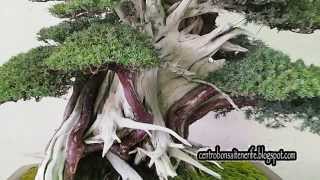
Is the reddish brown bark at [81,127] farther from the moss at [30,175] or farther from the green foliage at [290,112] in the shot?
the green foliage at [290,112]

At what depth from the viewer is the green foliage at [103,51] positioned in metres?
1.41

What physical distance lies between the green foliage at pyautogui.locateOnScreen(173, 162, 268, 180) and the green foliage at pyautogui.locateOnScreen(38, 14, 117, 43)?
0.56 metres

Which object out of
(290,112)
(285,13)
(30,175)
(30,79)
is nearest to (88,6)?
(30,79)

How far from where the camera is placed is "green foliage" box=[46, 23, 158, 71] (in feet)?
4.63

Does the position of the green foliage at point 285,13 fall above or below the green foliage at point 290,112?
above

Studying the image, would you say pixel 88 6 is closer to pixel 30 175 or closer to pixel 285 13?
pixel 285 13

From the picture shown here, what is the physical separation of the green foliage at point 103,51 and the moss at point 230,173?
0.55 meters

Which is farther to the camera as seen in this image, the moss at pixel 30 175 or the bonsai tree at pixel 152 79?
the moss at pixel 30 175

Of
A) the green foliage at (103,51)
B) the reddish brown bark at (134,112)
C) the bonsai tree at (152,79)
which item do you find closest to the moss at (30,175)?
the bonsai tree at (152,79)

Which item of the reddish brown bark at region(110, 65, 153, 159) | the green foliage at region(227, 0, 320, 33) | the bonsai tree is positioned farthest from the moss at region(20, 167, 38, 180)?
the green foliage at region(227, 0, 320, 33)

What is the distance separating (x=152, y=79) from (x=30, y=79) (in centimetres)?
39

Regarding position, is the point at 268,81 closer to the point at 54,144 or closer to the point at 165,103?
the point at 165,103

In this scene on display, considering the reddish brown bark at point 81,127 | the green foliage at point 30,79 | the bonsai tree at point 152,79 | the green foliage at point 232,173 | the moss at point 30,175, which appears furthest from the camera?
the moss at point 30,175

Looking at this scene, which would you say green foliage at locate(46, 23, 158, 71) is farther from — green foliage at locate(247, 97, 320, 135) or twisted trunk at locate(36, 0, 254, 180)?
green foliage at locate(247, 97, 320, 135)
